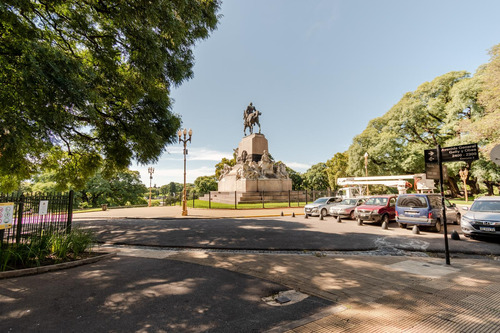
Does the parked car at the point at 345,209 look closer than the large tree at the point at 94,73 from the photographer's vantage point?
No

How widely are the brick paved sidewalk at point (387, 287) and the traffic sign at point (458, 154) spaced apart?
9.14 ft

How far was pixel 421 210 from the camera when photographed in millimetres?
11383

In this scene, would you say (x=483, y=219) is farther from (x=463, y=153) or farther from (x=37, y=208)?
(x=37, y=208)

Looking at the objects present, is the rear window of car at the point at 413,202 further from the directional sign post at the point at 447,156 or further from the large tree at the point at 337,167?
the large tree at the point at 337,167

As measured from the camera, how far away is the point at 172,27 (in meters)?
7.48

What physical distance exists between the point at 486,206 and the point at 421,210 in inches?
89.9

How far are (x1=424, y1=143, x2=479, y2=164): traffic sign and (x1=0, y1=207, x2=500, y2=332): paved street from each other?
9.15ft

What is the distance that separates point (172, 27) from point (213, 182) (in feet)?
230

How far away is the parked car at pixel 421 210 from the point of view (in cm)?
1120

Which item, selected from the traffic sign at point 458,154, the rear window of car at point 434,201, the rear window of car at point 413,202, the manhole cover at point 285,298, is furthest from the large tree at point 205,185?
the manhole cover at point 285,298

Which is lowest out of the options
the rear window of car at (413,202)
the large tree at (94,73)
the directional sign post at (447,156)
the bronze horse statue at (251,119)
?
the rear window of car at (413,202)

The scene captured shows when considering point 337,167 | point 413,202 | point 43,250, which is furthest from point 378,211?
point 337,167

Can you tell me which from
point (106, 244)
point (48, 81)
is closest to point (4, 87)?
point (48, 81)

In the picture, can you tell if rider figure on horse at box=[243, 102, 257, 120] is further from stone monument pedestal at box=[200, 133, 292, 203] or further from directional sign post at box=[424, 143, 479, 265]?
directional sign post at box=[424, 143, 479, 265]
